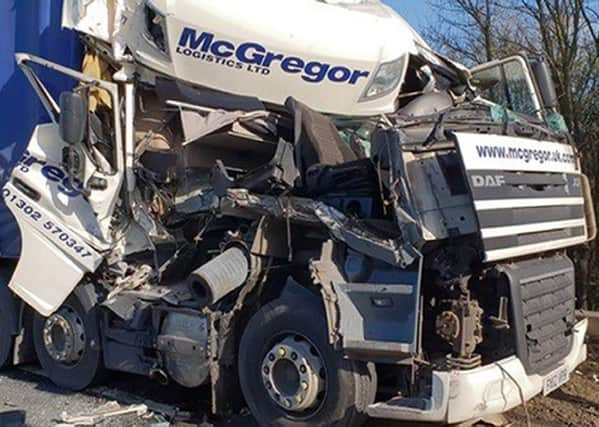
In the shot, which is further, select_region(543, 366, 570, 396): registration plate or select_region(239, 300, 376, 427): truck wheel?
select_region(543, 366, 570, 396): registration plate

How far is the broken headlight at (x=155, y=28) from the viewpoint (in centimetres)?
547

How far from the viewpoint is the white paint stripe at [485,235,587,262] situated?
4090 millimetres

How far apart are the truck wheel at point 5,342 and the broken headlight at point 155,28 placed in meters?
2.67

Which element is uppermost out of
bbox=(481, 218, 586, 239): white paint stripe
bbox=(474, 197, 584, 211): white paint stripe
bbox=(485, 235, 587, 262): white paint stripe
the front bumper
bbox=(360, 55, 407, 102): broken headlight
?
bbox=(360, 55, 407, 102): broken headlight

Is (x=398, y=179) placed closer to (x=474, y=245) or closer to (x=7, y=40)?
(x=474, y=245)

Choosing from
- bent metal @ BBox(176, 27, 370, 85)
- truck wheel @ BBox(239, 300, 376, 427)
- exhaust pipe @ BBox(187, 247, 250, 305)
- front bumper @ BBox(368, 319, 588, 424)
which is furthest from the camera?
bent metal @ BBox(176, 27, 370, 85)

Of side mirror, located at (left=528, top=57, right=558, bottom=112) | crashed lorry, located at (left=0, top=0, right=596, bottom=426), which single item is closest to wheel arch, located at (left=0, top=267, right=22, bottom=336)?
crashed lorry, located at (left=0, top=0, right=596, bottom=426)

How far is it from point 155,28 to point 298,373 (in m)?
2.68

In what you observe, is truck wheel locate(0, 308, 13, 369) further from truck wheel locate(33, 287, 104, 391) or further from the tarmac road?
truck wheel locate(33, 287, 104, 391)

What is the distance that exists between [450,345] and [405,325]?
28 centimetres

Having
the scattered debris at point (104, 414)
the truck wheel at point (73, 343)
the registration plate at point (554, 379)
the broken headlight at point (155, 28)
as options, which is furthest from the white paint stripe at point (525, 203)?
the truck wheel at point (73, 343)

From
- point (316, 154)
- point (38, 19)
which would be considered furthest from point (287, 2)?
point (38, 19)

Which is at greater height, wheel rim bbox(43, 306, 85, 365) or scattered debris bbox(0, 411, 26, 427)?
wheel rim bbox(43, 306, 85, 365)

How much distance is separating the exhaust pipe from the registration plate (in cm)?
190
